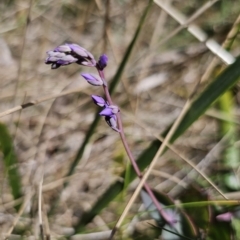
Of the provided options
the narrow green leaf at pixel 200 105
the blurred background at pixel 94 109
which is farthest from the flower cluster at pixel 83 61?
the blurred background at pixel 94 109

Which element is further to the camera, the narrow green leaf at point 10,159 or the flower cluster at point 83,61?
the narrow green leaf at point 10,159

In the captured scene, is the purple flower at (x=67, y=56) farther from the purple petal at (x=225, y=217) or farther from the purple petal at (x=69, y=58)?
the purple petal at (x=225, y=217)

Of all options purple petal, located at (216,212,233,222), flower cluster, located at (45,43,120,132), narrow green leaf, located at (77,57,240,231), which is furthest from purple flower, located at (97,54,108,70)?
purple petal, located at (216,212,233,222)

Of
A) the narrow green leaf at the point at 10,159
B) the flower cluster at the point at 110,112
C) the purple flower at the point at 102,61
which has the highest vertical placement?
the purple flower at the point at 102,61

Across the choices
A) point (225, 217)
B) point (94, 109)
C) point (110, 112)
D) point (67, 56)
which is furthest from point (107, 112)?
point (94, 109)

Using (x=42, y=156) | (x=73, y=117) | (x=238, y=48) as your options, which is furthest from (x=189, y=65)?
(x=42, y=156)

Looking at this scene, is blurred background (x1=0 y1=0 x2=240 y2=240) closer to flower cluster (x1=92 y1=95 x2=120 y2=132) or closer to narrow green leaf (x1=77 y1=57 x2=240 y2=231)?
narrow green leaf (x1=77 y1=57 x2=240 y2=231)

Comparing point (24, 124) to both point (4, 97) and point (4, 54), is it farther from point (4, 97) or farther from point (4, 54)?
point (4, 54)

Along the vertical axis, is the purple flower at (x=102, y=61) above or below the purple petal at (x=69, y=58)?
above

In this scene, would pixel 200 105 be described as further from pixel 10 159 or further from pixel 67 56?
pixel 10 159
